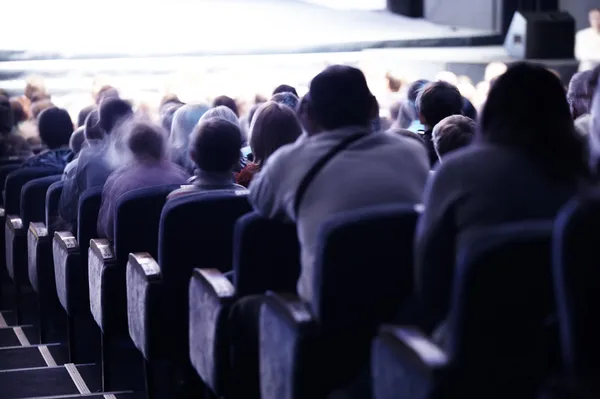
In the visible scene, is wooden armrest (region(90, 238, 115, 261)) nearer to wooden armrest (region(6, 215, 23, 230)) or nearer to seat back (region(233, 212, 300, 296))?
seat back (region(233, 212, 300, 296))

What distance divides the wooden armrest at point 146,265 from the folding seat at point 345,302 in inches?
37.3

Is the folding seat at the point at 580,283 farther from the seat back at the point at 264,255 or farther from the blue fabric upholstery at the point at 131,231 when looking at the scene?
the blue fabric upholstery at the point at 131,231

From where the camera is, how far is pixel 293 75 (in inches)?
477

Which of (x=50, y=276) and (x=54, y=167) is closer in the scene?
(x=50, y=276)

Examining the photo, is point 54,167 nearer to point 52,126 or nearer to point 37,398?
point 52,126

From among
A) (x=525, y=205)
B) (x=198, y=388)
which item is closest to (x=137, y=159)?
(x=198, y=388)

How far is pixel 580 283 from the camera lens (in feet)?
5.53

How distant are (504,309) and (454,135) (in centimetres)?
155

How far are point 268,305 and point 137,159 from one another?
5.06 ft

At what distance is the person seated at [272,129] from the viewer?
3674 millimetres

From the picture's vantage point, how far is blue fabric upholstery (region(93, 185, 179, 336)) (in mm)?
3709

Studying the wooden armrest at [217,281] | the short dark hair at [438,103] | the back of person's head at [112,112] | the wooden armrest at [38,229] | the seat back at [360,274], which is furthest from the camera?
the wooden armrest at [38,229]

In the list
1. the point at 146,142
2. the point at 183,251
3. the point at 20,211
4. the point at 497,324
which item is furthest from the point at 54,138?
the point at 497,324

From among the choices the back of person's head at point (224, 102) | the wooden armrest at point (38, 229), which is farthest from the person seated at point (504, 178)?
the back of person's head at point (224, 102)
